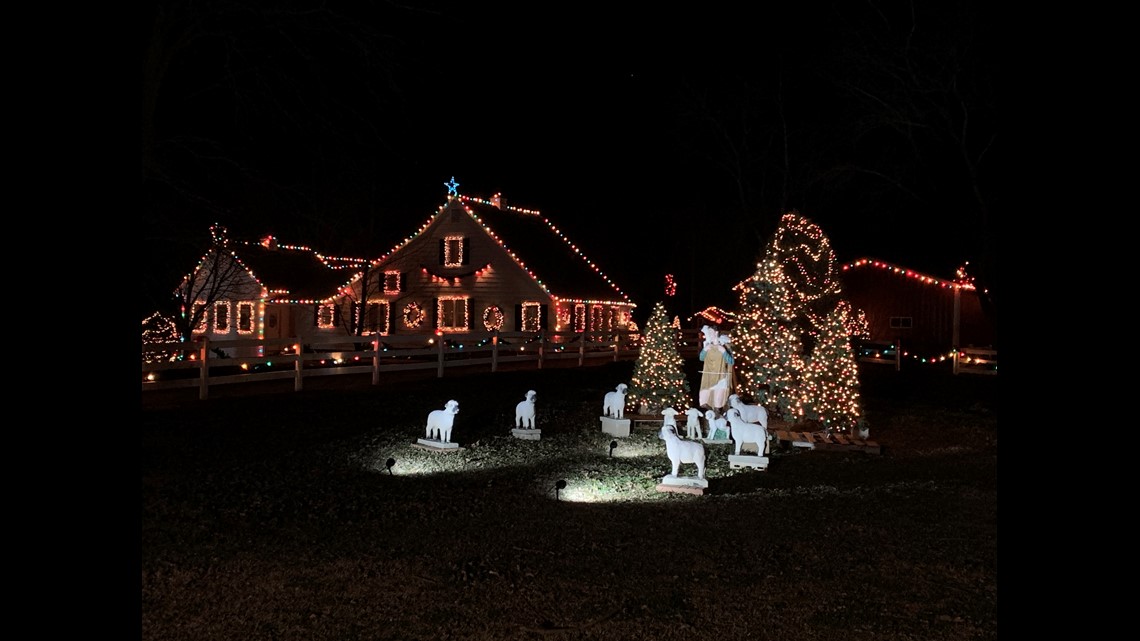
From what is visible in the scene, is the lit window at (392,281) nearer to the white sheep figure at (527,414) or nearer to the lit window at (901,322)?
the lit window at (901,322)

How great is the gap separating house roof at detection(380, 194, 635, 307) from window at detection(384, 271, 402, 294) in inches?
38.9

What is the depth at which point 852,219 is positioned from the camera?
45719mm

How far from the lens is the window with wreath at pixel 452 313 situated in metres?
35.1

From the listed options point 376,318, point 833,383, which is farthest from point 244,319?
point 833,383

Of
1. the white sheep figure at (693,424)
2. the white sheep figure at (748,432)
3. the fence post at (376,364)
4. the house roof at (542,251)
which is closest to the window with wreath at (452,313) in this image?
the house roof at (542,251)

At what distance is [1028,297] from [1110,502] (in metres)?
0.30

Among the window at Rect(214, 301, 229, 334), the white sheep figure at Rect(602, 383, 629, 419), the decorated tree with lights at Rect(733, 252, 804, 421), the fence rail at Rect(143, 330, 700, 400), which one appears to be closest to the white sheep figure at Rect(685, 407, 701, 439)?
the white sheep figure at Rect(602, 383, 629, 419)

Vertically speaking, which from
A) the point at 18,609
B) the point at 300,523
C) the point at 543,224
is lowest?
the point at 300,523

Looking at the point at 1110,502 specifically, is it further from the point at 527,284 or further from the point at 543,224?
the point at 543,224

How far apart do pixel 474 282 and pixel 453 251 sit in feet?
5.60

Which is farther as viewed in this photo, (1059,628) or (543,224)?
(543,224)

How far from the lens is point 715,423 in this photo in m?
11.6

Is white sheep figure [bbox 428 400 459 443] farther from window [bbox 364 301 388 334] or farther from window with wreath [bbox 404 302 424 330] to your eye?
window [bbox 364 301 388 334]

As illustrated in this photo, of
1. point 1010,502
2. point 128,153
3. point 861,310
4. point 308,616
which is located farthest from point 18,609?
point 861,310
